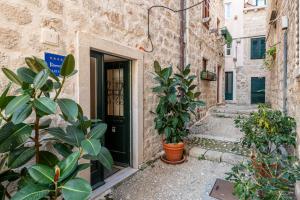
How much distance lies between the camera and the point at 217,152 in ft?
13.2

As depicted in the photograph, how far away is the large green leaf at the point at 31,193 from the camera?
3.57 feet

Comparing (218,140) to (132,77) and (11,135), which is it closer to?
(132,77)

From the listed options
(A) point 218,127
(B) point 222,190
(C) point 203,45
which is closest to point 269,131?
(B) point 222,190

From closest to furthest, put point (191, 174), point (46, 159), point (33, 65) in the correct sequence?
point (33, 65)
point (46, 159)
point (191, 174)

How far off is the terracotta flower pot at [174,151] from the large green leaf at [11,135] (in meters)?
2.73

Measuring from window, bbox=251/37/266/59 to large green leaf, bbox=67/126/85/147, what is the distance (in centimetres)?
1195

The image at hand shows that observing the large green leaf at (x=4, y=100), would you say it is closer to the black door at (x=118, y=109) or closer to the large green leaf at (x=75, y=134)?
the large green leaf at (x=75, y=134)

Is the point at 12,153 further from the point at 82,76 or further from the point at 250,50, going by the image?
the point at 250,50

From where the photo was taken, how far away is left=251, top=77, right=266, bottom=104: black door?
11.5 m

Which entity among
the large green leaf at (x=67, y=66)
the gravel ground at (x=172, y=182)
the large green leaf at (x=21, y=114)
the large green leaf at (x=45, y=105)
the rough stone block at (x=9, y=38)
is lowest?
the gravel ground at (x=172, y=182)

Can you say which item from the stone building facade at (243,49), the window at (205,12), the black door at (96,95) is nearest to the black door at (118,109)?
the black door at (96,95)

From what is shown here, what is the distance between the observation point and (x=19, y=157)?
1407mm

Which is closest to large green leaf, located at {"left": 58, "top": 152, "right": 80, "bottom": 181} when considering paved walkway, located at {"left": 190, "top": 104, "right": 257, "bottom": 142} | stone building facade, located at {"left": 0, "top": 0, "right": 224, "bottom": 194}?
stone building facade, located at {"left": 0, "top": 0, "right": 224, "bottom": 194}

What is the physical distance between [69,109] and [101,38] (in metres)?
1.54
